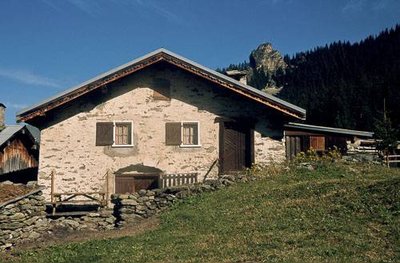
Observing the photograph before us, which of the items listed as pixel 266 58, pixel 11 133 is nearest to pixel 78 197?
pixel 11 133

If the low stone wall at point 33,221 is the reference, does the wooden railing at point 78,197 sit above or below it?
above

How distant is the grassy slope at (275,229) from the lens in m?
9.09

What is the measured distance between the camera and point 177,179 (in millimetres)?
19656

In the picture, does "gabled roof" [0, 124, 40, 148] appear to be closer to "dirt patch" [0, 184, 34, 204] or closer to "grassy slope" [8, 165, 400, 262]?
"dirt patch" [0, 184, 34, 204]

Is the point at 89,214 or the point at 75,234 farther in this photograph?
the point at 89,214

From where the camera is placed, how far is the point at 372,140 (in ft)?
90.9

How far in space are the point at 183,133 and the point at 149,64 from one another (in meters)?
3.94

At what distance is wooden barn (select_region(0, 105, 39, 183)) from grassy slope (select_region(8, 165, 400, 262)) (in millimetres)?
13874

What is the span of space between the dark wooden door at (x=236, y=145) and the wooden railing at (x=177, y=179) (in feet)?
6.17

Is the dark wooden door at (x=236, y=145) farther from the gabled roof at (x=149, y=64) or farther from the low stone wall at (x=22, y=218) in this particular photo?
the low stone wall at (x=22, y=218)

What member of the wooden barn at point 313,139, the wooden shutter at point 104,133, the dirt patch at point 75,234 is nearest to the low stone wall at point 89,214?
the dirt patch at point 75,234

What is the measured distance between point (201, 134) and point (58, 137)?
7262 mm

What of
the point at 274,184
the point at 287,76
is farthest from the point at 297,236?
the point at 287,76

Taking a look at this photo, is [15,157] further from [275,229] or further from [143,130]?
[275,229]
